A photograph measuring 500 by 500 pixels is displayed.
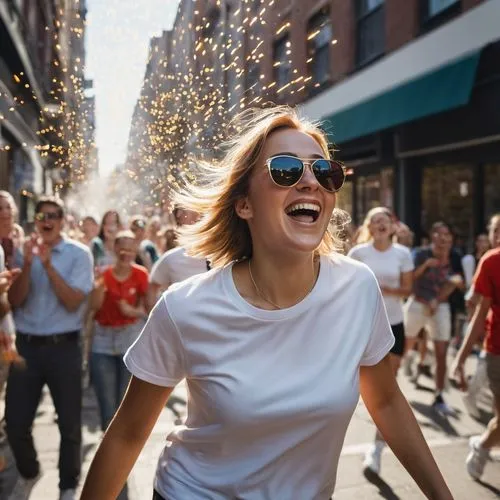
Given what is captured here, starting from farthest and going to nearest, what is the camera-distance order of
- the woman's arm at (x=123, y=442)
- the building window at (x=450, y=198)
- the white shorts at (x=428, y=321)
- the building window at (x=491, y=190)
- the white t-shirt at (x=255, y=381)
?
the building window at (x=450, y=198) < the building window at (x=491, y=190) < the white shorts at (x=428, y=321) < the woman's arm at (x=123, y=442) < the white t-shirt at (x=255, y=381)

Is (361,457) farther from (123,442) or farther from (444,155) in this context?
(444,155)

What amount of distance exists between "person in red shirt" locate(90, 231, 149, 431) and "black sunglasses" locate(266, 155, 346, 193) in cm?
325

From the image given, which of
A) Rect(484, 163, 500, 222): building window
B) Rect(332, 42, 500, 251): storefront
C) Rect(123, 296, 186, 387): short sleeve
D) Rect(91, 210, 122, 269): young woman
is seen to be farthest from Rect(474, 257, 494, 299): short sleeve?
Rect(484, 163, 500, 222): building window

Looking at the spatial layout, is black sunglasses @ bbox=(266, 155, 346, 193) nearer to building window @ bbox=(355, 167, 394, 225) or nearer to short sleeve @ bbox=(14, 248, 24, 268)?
short sleeve @ bbox=(14, 248, 24, 268)

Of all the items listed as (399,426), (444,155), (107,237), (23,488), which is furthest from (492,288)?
(444,155)

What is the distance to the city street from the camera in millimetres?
4441

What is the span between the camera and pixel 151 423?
1938mm

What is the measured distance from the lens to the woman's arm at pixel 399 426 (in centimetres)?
191

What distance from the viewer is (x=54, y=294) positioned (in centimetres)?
439

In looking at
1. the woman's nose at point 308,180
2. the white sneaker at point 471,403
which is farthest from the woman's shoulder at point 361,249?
the woman's nose at point 308,180

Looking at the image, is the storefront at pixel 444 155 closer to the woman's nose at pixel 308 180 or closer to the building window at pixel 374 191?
the building window at pixel 374 191

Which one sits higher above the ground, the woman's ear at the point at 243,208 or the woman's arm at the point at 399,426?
the woman's ear at the point at 243,208

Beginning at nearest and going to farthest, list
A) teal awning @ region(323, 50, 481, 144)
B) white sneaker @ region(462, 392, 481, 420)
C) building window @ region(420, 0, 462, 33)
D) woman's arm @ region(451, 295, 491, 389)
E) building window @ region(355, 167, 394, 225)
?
woman's arm @ region(451, 295, 491, 389)
white sneaker @ region(462, 392, 481, 420)
teal awning @ region(323, 50, 481, 144)
building window @ region(420, 0, 462, 33)
building window @ region(355, 167, 394, 225)

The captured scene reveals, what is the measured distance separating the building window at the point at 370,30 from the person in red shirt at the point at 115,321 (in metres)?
11.1
